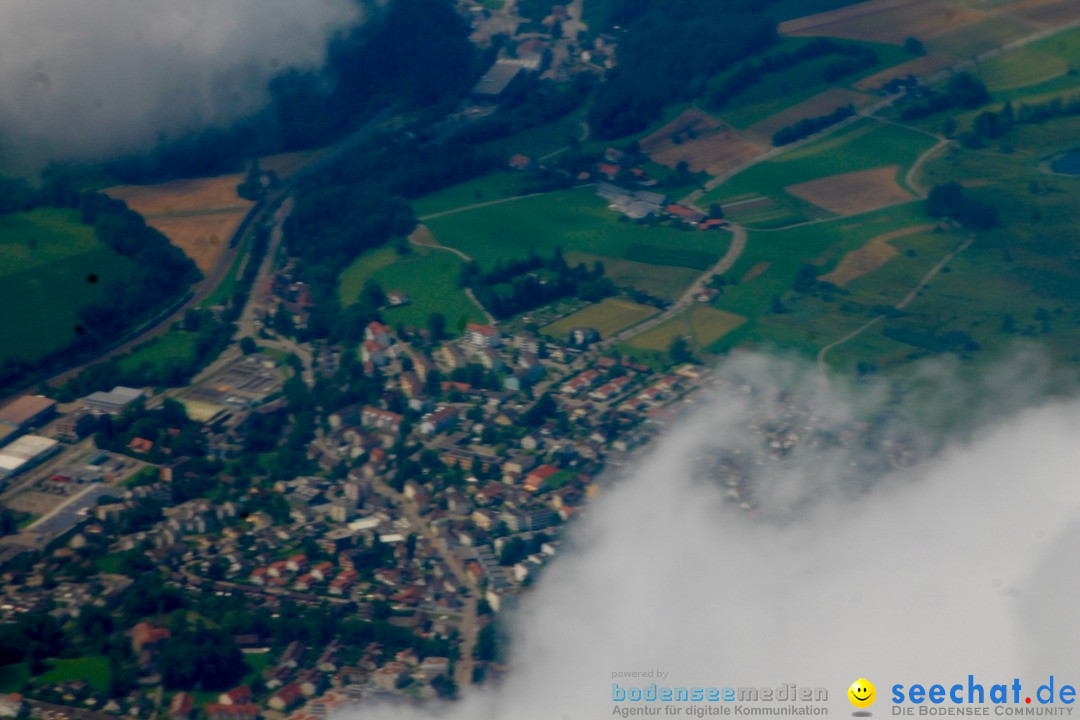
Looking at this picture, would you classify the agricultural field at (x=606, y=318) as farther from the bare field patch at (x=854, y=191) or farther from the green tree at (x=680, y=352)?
the bare field patch at (x=854, y=191)

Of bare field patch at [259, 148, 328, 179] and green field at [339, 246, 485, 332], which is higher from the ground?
bare field patch at [259, 148, 328, 179]

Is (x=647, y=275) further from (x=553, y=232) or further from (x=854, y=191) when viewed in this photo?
(x=854, y=191)

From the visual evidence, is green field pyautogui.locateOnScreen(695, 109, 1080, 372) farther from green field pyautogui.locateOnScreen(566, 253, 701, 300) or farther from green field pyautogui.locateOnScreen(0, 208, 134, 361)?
green field pyautogui.locateOnScreen(0, 208, 134, 361)

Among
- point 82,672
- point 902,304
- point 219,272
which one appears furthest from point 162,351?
point 902,304

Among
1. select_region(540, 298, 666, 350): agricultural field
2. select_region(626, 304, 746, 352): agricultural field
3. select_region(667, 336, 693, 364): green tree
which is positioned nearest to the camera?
select_region(667, 336, 693, 364): green tree

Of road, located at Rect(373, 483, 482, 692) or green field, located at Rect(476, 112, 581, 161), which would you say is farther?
green field, located at Rect(476, 112, 581, 161)

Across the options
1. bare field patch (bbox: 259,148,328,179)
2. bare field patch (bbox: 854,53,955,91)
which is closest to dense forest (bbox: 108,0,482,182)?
bare field patch (bbox: 259,148,328,179)

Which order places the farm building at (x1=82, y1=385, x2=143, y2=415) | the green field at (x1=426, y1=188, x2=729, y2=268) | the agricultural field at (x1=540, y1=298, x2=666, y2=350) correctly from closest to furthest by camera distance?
the farm building at (x1=82, y1=385, x2=143, y2=415), the agricultural field at (x1=540, y1=298, x2=666, y2=350), the green field at (x1=426, y1=188, x2=729, y2=268)
